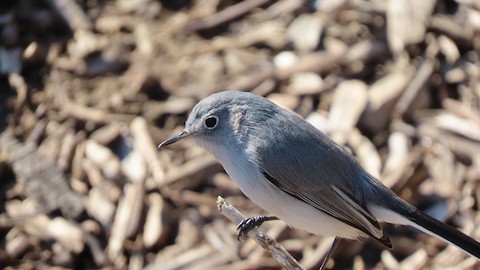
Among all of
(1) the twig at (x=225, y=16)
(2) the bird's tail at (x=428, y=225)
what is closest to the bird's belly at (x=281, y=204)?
(2) the bird's tail at (x=428, y=225)

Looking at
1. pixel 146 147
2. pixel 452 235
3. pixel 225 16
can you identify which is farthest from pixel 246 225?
pixel 225 16

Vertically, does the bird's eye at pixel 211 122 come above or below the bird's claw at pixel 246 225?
above

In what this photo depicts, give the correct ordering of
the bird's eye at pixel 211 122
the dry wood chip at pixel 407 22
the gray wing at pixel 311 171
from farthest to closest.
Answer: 1. the dry wood chip at pixel 407 22
2. the bird's eye at pixel 211 122
3. the gray wing at pixel 311 171

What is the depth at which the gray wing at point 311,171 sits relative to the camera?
14.8 feet

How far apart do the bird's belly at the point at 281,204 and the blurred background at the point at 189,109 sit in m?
0.93

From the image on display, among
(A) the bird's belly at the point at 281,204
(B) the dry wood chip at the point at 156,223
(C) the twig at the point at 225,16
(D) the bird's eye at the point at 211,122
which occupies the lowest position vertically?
(B) the dry wood chip at the point at 156,223

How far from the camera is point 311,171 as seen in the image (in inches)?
181

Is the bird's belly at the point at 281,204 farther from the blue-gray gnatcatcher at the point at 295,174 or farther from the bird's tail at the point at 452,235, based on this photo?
the bird's tail at the point at 452,235

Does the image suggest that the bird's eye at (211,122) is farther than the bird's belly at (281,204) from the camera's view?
Yes

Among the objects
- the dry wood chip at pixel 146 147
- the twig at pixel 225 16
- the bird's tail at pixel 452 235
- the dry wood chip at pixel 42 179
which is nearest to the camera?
the bird's tail at pixel 452 235

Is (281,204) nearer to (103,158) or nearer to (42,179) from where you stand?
(103,158)

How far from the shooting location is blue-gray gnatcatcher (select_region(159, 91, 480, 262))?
4492 millimetres

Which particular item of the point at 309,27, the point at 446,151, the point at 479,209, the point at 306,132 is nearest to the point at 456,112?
the point at 446,151

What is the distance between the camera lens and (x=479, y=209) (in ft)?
18.4
